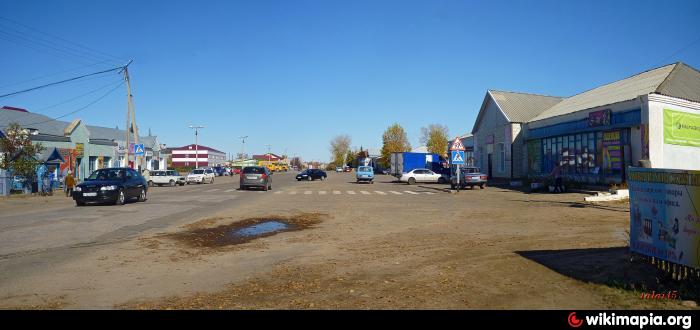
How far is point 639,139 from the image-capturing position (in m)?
24.1

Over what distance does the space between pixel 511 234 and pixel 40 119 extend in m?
42.9

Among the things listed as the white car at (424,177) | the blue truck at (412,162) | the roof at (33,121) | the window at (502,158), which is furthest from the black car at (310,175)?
the roof at (33,121)

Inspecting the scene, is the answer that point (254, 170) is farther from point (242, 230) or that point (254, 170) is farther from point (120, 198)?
point (242, 230)

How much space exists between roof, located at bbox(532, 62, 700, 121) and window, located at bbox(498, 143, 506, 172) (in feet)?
28.3

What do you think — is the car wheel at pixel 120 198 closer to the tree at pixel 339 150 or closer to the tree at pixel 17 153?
the tree at pixel 17 153

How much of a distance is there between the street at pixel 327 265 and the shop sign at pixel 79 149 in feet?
99.6

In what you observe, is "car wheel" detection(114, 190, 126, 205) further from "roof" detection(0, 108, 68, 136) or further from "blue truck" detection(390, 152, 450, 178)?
"blue truck" detection(390, 152, 450, 178)

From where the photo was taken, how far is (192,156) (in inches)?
5748

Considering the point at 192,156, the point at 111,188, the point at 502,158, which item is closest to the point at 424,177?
the point at 502,158

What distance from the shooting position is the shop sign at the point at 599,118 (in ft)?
87.1

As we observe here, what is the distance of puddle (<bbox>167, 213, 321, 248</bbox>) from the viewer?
1048cm
